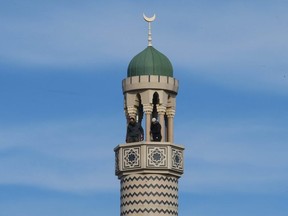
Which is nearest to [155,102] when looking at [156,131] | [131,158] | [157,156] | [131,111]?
[131,111]

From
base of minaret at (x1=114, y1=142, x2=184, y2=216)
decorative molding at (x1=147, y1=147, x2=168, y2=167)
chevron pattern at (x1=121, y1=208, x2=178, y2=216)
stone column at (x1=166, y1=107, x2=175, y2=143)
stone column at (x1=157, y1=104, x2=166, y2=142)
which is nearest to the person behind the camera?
chevron pattern at (x1=121, y1=208, x2=178, y2=216)

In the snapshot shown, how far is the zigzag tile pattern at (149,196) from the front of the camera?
246 feet

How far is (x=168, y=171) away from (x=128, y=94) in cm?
417

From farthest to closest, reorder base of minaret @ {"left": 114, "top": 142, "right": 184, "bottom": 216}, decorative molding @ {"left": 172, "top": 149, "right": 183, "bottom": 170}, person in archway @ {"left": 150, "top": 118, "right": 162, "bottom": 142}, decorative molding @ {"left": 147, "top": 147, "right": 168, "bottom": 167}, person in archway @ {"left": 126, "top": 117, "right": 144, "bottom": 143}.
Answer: person in archway @ {"left": 126, "top": 117, "right": 144, "bottom": 143} < person in archway @ {"left": 150, "top": 118, "right": 162, "bottom": 142} < decorative molding @ {"left": 172, "top": 149, "right": 183, "bottom": 170} < decorative molding @ {"left": 147, "top": 147, "right": 168, "bottom": 167} < base of minaret @ {"left": 114, "top": 142, "right": 184, "bottom": 216}

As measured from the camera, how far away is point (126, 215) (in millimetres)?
75625

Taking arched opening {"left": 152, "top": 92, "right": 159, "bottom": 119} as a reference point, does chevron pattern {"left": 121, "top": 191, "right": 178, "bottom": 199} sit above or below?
below

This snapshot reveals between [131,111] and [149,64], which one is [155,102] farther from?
[149,64]

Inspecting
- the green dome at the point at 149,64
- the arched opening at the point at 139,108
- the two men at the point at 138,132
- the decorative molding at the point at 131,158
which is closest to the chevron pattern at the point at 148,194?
Answer: the decorative molding at the point at 131,158

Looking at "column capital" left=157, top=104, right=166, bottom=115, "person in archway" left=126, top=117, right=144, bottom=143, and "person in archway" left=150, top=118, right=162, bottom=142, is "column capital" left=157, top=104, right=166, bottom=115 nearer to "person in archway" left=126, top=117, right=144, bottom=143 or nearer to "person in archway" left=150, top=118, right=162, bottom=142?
"person in archway" left=150, top=118, right=162, bottom=142

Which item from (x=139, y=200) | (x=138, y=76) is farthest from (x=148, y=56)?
(x=139, y=200)

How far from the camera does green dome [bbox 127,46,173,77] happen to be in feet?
252

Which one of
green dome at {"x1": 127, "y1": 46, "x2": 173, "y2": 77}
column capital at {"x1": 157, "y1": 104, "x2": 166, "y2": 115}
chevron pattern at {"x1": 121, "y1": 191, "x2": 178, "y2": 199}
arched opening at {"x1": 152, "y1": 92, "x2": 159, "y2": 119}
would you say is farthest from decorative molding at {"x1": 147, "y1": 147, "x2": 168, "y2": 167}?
green dome at {"x1": 127, "y1": 46, "x2": 173, "y2": 77}

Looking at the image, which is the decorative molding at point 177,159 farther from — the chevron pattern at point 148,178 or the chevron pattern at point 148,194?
the chevron pattern at point 148,194

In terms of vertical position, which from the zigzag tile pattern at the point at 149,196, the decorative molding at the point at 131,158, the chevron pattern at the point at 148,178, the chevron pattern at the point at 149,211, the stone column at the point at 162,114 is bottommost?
the chevron pattern at the point at 149,211
